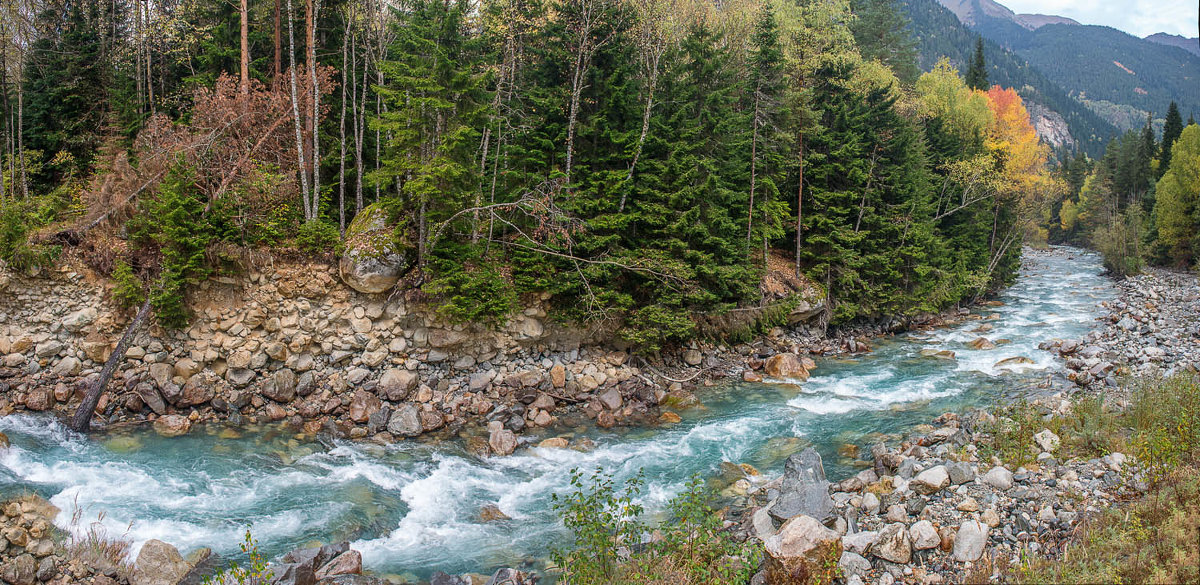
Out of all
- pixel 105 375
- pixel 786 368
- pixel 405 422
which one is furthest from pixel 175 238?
pixel 786 368

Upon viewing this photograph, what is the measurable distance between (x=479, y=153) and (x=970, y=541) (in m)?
14.5

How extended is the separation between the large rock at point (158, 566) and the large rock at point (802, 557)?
7574 millimetres

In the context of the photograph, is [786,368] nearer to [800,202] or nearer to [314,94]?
[800,202]

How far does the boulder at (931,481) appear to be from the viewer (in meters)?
8.53

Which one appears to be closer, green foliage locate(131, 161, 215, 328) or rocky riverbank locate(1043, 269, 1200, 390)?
green foliage locate(131, 161, 215, 328)

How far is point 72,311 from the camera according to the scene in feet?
45.1

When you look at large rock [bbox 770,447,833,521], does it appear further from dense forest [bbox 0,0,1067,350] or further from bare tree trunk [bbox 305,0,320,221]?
bare tree trunk [bbox 305,0,320,221]

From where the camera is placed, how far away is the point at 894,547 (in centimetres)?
698

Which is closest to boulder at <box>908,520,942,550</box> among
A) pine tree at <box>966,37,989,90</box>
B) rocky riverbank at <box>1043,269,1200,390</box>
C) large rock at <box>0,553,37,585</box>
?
rocky riverbank at <box>1043,269,1200,390</box>

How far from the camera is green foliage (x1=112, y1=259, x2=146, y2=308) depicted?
1348 centimetres

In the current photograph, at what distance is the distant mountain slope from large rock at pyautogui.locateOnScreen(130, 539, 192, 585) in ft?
568

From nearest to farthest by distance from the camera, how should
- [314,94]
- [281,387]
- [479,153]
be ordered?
[281,387], [314,94], [479,153]

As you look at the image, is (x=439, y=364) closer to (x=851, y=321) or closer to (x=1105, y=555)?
(x=1105, y=555)

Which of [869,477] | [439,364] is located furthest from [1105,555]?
[439,364]
